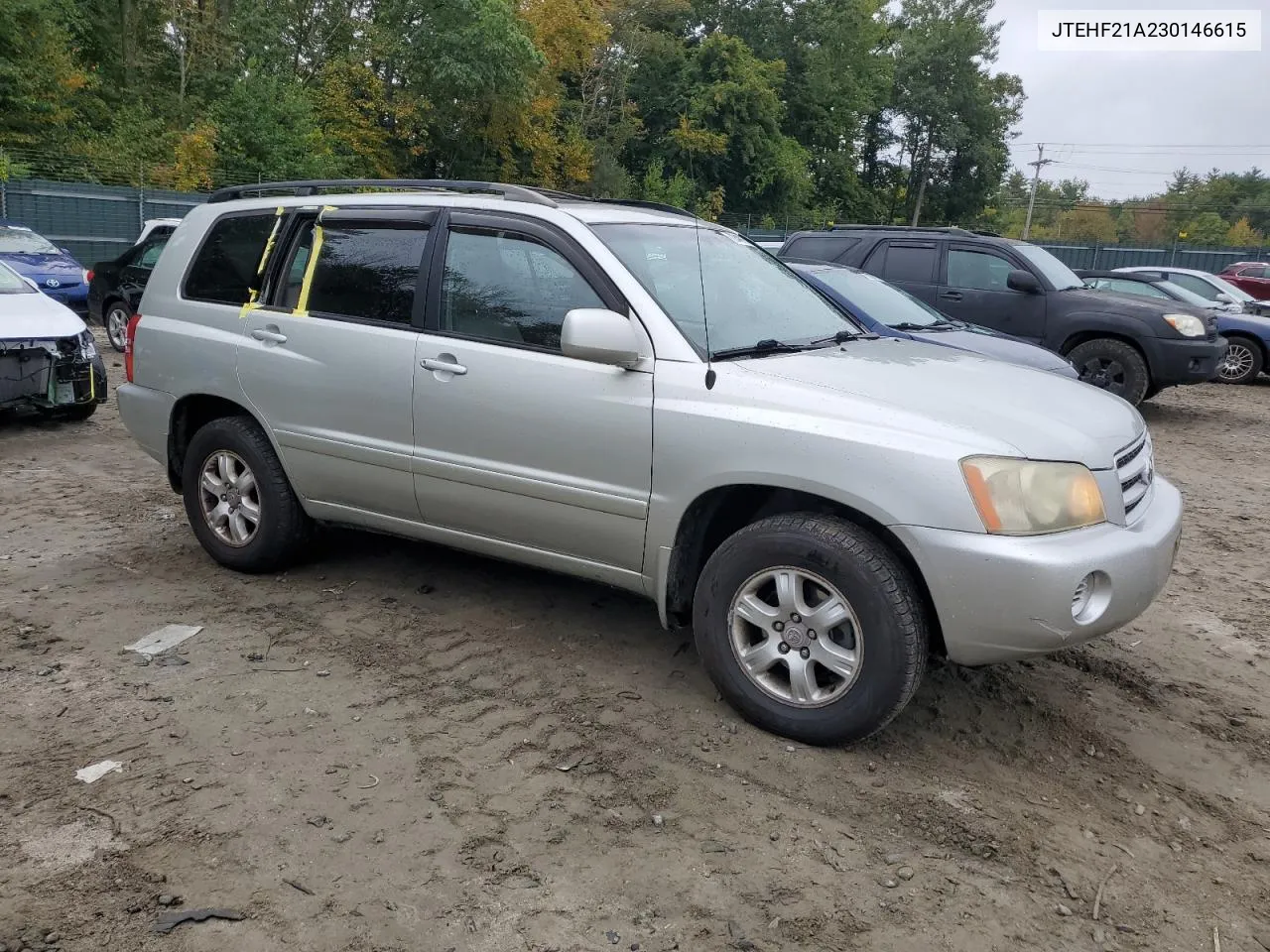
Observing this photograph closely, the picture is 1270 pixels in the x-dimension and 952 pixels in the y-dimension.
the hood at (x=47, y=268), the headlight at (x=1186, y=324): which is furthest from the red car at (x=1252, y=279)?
the hood at (x=47, y=268)

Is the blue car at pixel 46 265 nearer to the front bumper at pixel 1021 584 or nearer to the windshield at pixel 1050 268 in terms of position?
the windshield at pixel 1050 268

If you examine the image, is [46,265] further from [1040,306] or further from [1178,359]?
[1178,359]

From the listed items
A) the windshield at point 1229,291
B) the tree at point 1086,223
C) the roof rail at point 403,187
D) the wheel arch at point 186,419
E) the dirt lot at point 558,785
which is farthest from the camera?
the tree at point 1086,223

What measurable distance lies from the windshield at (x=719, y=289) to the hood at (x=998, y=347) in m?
3.03

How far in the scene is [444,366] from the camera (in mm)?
4113

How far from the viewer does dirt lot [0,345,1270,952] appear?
8.68 feet

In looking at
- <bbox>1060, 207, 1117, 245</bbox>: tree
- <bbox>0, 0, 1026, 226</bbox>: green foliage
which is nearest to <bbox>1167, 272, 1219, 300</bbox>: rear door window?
<bbox>0, 0, 1026, 226</bbox>: green foliage

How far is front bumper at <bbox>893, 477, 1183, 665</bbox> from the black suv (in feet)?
24.6

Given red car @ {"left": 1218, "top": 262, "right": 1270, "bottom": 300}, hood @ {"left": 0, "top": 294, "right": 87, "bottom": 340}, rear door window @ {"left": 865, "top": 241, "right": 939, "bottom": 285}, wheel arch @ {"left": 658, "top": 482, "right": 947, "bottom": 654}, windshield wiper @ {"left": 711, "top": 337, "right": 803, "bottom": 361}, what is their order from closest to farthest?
wheel arch @ {"left": 658, "top": 482, "right": 947, "bottom": 654}, windshield wiper @ {"left": 711, "top": 337, "right": 803, "bottom": 361}, hood @ {"left": 0, "top": 294, "right": 87, "bottom": 340}, rear door window @ {"left": 865, "top": 241, "right": 939, "bottom": 285}, red car @ {"left": 1218, "top": 262, "right": 1270, "bottom": 300}

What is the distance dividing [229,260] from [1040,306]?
26.6ft

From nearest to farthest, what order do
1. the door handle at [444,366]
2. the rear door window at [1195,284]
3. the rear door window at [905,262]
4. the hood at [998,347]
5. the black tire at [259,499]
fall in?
the door handle at [444,366]
the black tire at [259,499]
the hood at [998,347]
the rear door window at [905,262]
the rear door window at [1195,284]

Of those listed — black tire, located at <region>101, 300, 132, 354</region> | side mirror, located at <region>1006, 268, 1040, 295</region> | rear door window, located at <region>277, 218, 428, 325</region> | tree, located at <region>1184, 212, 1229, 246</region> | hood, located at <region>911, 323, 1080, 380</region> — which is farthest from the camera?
tree, located at <region>1184, 212, 1229, 246</region>

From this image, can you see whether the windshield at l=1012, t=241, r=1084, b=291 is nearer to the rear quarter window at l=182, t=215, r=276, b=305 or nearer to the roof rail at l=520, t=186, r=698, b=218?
the roof rail at l=520, t=186, r=698, b=218

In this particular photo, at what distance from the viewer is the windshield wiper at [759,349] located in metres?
3.73
